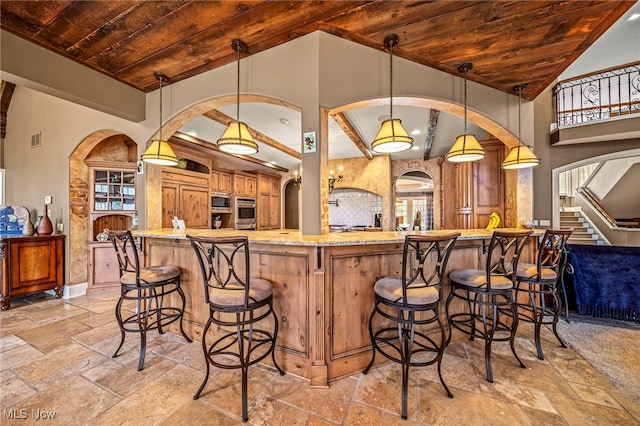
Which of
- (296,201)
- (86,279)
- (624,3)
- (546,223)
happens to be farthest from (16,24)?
(296,201)

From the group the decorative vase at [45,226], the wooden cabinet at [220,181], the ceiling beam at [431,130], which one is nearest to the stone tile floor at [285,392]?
the decorative vase at [45,226]

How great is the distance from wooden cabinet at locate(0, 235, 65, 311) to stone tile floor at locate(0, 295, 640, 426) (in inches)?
60.5

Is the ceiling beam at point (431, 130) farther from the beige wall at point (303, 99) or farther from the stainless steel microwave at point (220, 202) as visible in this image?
the stainless steel microwave at point (220, 202)

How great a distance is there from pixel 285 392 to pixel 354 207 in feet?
19.5

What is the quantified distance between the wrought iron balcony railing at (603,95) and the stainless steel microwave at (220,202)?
20.5 ft

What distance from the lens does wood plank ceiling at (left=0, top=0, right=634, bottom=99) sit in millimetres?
1946

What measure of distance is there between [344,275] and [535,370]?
168 centimetres

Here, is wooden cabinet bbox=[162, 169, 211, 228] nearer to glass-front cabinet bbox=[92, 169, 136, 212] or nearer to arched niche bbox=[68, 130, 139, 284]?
glass-front cabinet bbox=[92, 169, 136, 212]

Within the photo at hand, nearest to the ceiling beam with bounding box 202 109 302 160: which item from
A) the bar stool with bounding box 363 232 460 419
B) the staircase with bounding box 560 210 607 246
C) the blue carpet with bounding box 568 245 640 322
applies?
the bar stool with bounding box 363 232 460 419

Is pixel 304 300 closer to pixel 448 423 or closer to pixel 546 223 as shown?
pixel 448 423

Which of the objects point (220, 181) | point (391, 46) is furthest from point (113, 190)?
point (391, 46)

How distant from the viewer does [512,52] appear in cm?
246

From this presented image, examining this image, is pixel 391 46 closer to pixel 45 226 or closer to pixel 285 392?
pixel 285 392

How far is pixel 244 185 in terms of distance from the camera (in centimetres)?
666
